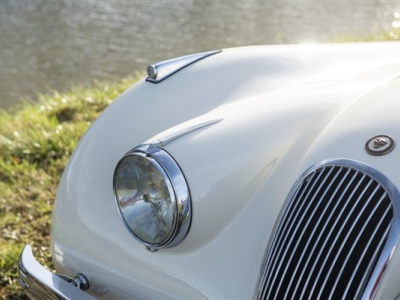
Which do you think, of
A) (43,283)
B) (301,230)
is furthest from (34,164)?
(301,230)

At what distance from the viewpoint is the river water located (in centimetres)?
799

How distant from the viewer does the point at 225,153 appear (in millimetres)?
1870

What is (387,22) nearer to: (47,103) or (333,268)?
(47,103)

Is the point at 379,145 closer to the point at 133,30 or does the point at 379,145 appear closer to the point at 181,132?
the point at 181,132

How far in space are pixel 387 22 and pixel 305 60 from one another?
7522mm

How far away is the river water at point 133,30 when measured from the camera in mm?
7992

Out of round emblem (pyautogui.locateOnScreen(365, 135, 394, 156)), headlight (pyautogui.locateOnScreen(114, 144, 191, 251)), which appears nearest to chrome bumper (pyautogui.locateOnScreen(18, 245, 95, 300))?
headlight (pyautogui.locateOnScreen(114, 144, 191, 251))

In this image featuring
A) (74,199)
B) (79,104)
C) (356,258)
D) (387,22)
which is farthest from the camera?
(387,22)

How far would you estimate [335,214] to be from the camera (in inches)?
60.9

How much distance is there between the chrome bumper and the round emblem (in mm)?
870

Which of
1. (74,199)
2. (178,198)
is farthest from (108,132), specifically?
(178,198)

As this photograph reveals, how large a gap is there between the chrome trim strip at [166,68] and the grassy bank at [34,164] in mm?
1126

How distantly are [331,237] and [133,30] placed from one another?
327 inches

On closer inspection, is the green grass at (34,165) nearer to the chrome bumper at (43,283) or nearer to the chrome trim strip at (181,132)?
the chrome bumper at (43,283)
